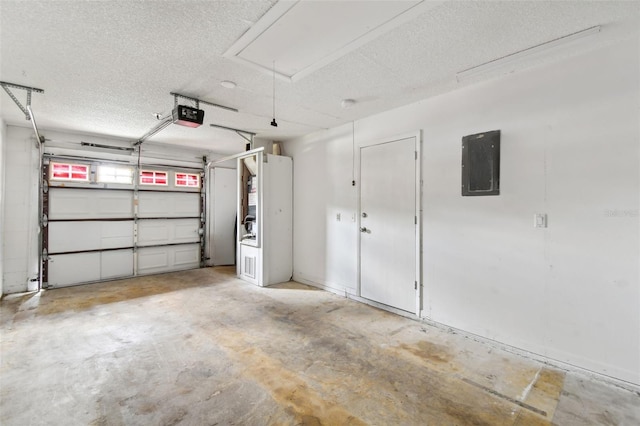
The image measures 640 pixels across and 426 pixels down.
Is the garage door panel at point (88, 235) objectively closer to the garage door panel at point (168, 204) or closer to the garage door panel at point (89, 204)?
the garage door panel at point (89, 204)

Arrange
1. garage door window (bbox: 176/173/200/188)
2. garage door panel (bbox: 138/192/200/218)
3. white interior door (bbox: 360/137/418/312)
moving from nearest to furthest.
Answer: white interior door (bbox: 360/137/418/312) < garage door panel (bbox: 138/192/200/218) < garage door window (bbox: 176/173/200/188)

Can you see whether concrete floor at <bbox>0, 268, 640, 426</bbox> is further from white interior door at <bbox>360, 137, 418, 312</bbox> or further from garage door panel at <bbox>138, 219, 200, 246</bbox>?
garage door panel at <bbox>138, 219, 200, 246</bbox>

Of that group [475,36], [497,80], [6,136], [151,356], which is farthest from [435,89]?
[6,136]

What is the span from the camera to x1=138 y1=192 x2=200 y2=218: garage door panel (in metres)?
5.67

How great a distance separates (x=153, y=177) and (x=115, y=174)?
2.10ft

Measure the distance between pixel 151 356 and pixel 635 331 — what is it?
385 cm

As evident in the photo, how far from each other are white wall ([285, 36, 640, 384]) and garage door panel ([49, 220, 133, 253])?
5324 millimetres

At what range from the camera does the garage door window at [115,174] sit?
206 inches

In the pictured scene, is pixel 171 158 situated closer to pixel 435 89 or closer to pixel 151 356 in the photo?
pixel 151 356

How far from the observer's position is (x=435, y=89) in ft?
9.98

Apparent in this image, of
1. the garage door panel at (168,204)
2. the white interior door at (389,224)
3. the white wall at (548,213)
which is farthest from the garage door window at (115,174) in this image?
the white wall at (548,213)

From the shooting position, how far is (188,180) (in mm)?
6266

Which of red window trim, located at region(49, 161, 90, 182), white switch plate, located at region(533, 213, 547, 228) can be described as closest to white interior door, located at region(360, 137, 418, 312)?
white switch plate, located at region(533, 213, 547, 228)

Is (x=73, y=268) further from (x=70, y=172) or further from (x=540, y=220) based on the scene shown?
(x=540, y=220)
